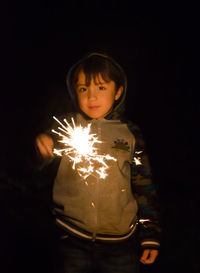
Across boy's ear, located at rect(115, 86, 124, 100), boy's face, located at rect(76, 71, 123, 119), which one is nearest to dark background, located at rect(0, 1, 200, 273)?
boy's ear, located at rect(115, 86, 124, 100)

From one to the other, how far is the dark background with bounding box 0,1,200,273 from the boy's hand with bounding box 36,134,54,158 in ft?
4.59

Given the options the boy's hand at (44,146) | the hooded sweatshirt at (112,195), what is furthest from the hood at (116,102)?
the boy's hand at (44,146)

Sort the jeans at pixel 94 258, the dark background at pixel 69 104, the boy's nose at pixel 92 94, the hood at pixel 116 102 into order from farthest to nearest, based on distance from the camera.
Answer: the dark background at pixel 69 104 < the hood at pixel 116 102 < the boy's nose at pixel 92 94 < the jeans at pixel 94 258

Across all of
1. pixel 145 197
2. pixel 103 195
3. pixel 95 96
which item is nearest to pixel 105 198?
pixel 103 195

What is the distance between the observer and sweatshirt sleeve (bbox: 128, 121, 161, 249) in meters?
1.91

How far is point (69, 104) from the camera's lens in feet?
11.6

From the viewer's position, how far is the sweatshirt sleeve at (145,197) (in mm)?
1913

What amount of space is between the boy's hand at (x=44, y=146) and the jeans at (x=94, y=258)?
71cm

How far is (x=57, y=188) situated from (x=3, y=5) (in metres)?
2.82

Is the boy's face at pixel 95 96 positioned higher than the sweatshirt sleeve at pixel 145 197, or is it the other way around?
the boy's face at pixel 95 96

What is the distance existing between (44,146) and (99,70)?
2.77 feet

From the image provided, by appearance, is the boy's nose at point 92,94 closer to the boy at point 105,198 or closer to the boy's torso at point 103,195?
the boy at point 105,198

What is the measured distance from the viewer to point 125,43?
3.27 m

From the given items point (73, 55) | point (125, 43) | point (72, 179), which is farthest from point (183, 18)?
point (72, 179)
